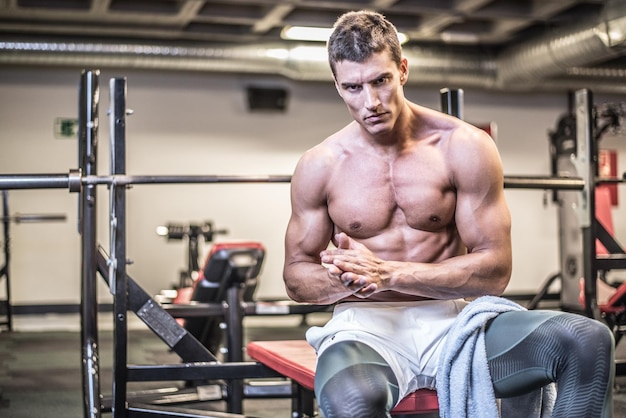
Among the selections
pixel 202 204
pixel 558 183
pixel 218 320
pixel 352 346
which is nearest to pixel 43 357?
pixel 218 320

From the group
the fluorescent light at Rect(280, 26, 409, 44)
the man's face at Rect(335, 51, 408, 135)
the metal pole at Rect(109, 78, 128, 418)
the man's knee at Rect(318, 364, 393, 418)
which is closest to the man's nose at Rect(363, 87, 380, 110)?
the man's face at Rect(335, 51, 408, 135)

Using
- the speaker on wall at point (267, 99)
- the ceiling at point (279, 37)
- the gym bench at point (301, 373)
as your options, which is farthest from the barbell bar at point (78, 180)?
the speaker on wall at point (267, 99)

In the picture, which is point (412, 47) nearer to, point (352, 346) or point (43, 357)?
point (43, 357)

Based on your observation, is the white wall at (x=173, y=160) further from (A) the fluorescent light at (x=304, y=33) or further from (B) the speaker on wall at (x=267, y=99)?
(A) the fluorescent light at (x=304, y=33)

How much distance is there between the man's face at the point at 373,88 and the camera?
1974 millimetres

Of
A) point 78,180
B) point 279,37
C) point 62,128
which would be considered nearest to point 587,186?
point 78,180

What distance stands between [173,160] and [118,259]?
5.36 meters

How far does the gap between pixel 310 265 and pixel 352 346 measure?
1.06ft

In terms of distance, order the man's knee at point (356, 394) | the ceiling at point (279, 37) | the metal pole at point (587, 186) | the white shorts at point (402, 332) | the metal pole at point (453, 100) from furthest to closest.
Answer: the ceiling at point (279, 37) < the metal pole at point (587, 186) < the metal pole at point (453, 100) < the white shorts at point (402, 332) < the man's knee at point (356, 394)

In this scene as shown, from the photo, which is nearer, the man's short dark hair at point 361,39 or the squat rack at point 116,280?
the man's short dark hair at point 361,39

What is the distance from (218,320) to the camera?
12.8ft

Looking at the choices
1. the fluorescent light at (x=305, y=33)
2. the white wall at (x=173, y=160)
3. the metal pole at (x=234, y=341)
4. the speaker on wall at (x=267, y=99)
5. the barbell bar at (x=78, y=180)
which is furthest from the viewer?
the speaker on wall at (x=267, y=99)

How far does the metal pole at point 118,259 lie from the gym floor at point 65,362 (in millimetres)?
1179

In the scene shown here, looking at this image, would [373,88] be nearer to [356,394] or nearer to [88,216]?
[356,394]
